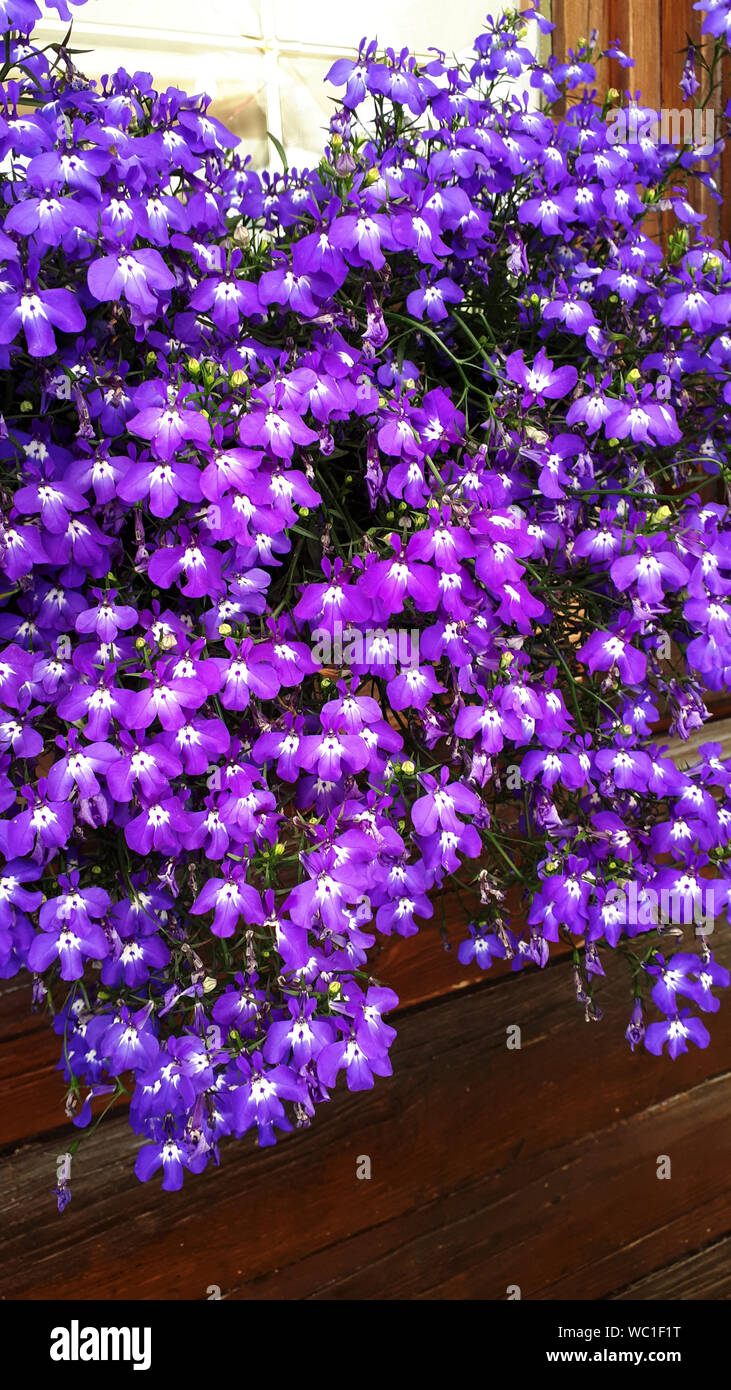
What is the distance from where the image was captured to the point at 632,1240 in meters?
1.63

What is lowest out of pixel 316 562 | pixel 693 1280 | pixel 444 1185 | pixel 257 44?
pixel 693 1280

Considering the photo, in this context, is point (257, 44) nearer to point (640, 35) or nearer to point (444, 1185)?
point (640, 35)

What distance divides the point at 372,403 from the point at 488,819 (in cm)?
35

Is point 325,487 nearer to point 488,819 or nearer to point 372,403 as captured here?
point 372,403

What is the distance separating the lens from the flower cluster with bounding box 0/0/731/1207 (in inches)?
28.5

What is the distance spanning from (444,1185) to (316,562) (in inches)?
38.8

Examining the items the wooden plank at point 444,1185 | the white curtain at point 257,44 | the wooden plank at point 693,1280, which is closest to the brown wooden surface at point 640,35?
the white curtain at point 257,44

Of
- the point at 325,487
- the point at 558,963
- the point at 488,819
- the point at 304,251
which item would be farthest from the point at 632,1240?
the point at 304,251

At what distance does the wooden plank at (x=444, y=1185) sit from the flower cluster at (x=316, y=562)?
1.52 ft

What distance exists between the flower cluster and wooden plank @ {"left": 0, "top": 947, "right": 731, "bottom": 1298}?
462 millimetres

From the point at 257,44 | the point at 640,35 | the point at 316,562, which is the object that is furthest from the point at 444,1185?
the point at 640,35

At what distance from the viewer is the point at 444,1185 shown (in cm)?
144

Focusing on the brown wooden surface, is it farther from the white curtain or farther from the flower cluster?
the flower cluster

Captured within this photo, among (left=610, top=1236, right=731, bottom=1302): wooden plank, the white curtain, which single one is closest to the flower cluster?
the white curtain
